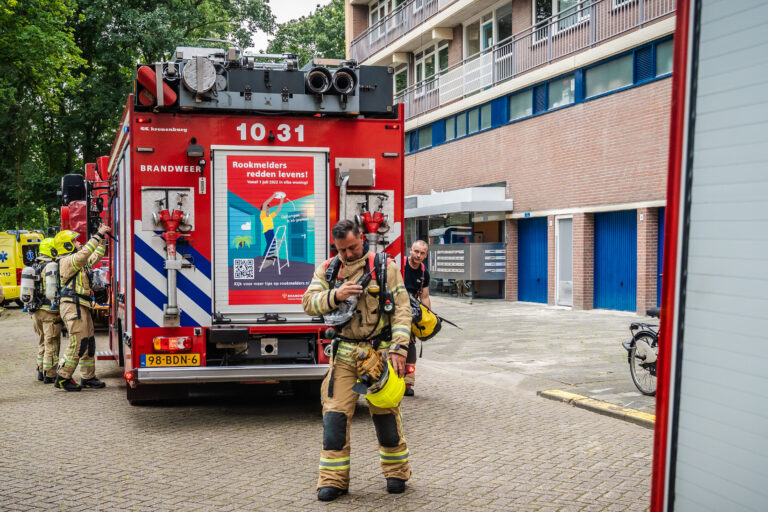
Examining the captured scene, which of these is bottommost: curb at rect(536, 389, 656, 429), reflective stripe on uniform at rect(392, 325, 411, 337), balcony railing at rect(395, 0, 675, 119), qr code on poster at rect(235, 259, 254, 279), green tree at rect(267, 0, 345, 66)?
curb at rect(536, 389, 656, 429)

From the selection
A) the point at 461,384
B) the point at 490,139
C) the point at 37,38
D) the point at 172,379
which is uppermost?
the point at 37,38

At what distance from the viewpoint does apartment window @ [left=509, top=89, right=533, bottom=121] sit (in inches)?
893

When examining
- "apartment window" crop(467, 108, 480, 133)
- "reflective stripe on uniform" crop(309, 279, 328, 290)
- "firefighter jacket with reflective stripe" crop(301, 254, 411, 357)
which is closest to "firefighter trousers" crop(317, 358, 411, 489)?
"firefighter jacket with reflective stripe" crop(301, 254, 411, 357)

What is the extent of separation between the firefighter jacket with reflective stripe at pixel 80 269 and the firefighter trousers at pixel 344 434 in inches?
188

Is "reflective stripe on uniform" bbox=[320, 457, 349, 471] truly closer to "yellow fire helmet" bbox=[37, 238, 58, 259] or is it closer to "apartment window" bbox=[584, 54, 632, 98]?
"yellow fire helmet" bbox=[37, 238, 58, 259]

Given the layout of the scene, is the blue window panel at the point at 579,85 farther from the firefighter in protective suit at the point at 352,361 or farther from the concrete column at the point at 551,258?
the firefighter in protective suit at the point at 352,361

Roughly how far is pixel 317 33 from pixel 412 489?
45820 mm

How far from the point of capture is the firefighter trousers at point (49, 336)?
33.0ft

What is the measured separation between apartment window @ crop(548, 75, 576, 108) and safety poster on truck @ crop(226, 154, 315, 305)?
14.6 metres

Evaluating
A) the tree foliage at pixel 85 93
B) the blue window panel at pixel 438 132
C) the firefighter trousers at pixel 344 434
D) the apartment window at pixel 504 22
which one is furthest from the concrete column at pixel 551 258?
Answer: the firefighter trousers at pixel 344 434

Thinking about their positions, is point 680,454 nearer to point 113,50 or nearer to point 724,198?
point 724,198

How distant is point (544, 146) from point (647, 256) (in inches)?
197

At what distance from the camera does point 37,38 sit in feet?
72.0

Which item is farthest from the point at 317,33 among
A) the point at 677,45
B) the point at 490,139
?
the point at 677,45
